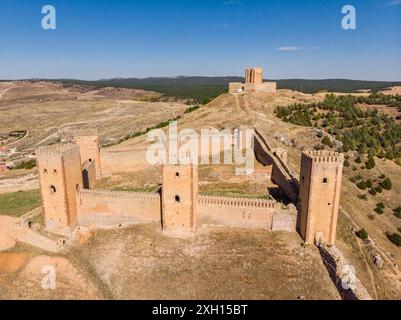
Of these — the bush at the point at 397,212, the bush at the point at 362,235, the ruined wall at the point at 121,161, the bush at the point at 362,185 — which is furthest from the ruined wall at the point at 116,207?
the bush at the point at 362,185

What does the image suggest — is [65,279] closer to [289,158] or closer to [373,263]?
[373,263]

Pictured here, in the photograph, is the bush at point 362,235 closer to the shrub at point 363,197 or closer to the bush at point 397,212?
the bush at point 397,212

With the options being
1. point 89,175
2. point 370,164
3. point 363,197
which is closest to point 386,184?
point 363,197

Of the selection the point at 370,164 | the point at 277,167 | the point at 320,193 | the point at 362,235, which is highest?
the point at 320,193

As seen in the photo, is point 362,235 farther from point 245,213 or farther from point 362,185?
point 362,185
